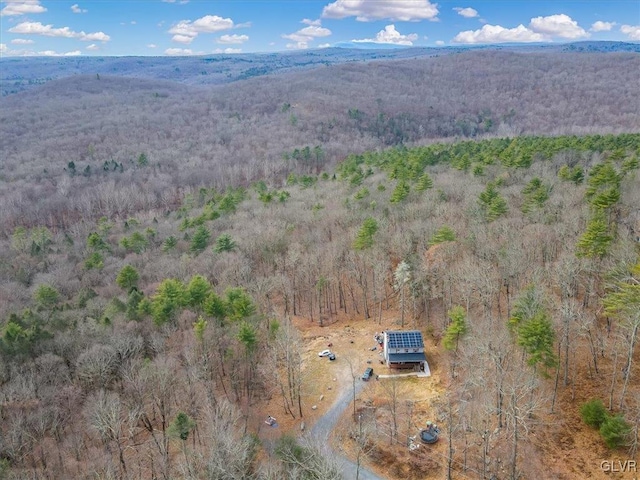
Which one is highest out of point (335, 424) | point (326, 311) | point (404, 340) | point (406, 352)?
point (404, 340)

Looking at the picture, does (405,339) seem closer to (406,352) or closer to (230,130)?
(406,352)

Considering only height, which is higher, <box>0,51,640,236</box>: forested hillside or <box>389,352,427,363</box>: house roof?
<box>0,51,640,236</box>: forested hillside

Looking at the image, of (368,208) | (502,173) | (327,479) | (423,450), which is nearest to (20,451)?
(327,479)

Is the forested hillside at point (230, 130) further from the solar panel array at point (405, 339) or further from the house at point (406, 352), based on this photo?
the house at point (406, 352)

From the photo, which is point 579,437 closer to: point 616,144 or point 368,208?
point 368,208

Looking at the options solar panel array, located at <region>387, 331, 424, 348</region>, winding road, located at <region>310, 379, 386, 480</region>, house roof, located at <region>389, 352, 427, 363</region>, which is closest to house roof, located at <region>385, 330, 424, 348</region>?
solar panel array, located at <region>387, 331, 424, 348</region>

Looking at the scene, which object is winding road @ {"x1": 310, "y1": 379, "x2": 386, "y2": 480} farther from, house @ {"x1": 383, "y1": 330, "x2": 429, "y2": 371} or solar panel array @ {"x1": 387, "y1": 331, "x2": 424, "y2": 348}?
solar panel array @ {"x1": 387, "y1": 331, "x2": 424, "y2": 348}

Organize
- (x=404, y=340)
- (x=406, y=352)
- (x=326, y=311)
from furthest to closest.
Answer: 1. (x=326, y=311)
2. (x=404, y=340)
3. (x=406, y=352)

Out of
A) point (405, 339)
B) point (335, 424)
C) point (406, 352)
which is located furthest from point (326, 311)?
point (335, 424)
